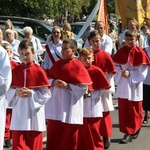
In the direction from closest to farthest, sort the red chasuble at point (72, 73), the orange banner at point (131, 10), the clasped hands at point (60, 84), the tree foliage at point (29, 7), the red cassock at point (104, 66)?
the clasped hands at point (60, 84) → the red chasuble at point (72, 73) → the red cassock at point (104, 66) → the orange banner at point (131, 10) → the tree foliage at point (29, 7)

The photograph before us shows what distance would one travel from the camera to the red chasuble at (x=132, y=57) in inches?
334

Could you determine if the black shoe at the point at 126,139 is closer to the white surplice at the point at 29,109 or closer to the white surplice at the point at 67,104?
the white surplice at the point at 67,104

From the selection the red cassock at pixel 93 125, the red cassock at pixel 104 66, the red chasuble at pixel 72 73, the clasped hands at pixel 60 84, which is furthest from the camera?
the red cassock at pixel 104 66

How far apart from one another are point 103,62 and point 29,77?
1.69m

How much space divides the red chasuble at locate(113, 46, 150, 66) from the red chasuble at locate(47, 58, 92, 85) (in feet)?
5.20

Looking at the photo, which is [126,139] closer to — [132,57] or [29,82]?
[132,57]

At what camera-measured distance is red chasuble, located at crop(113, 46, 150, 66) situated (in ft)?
27.9

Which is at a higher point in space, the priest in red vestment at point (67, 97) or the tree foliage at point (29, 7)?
the tree foliage at point (29, 7)

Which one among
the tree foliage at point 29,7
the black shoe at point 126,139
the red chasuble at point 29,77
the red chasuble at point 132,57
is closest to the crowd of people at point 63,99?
the red chasuble at point 29,77

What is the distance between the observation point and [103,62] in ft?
26.6

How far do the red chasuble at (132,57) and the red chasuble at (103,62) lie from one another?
463mm

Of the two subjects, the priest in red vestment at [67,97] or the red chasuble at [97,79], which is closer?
the priest in red vestment at [67,97]

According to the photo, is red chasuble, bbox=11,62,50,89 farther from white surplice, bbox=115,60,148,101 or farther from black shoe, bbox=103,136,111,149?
white surplice, bbox=115,60,148,101

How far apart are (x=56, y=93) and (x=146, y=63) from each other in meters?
2.02
